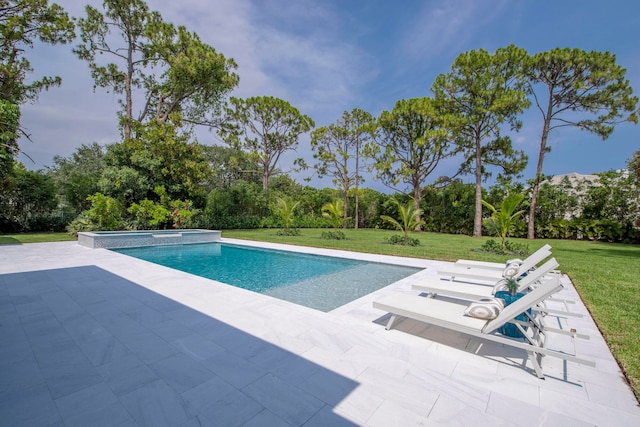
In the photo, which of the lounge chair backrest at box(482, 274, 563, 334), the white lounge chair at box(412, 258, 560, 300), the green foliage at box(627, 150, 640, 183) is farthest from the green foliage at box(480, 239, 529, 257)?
the lounge chair backrest at box(482, 274, 563, 334)

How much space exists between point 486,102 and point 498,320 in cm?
1921

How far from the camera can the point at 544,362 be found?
9.33 ft

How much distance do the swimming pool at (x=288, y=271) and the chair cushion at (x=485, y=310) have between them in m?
2.38

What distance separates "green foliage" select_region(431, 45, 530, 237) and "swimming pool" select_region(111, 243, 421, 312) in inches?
475

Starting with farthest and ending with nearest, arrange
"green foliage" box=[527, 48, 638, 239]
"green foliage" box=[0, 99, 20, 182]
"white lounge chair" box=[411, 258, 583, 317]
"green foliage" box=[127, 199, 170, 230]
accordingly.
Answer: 1. "green foliage" box=[527, 48, 638, 239]
2. "green foliage" box=[127, 199, 170, 230]
3. "green foliage" box=[0, 99, 20, 182]
4. "white lounge chair" box=[411, 258, 583, 317]

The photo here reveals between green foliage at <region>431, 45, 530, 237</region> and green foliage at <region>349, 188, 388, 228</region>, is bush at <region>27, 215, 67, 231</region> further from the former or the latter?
green foliage at <region>431, 45, 530, 237</region>

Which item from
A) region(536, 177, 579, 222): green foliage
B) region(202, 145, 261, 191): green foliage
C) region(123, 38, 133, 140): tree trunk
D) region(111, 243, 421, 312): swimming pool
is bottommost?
region(111, 243, 421, 312): swimming pool

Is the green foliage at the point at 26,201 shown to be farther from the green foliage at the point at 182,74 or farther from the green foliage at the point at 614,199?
the green foliage at the point at 614,199

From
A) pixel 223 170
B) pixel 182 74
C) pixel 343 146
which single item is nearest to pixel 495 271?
pixel 182 74

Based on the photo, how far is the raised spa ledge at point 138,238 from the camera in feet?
34.6


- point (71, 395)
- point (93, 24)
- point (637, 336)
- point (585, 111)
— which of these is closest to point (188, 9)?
point (93, 24)

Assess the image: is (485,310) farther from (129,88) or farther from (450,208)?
(129,88)

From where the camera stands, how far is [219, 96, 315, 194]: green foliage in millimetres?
24234

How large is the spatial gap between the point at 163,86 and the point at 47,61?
5700 millimetres
